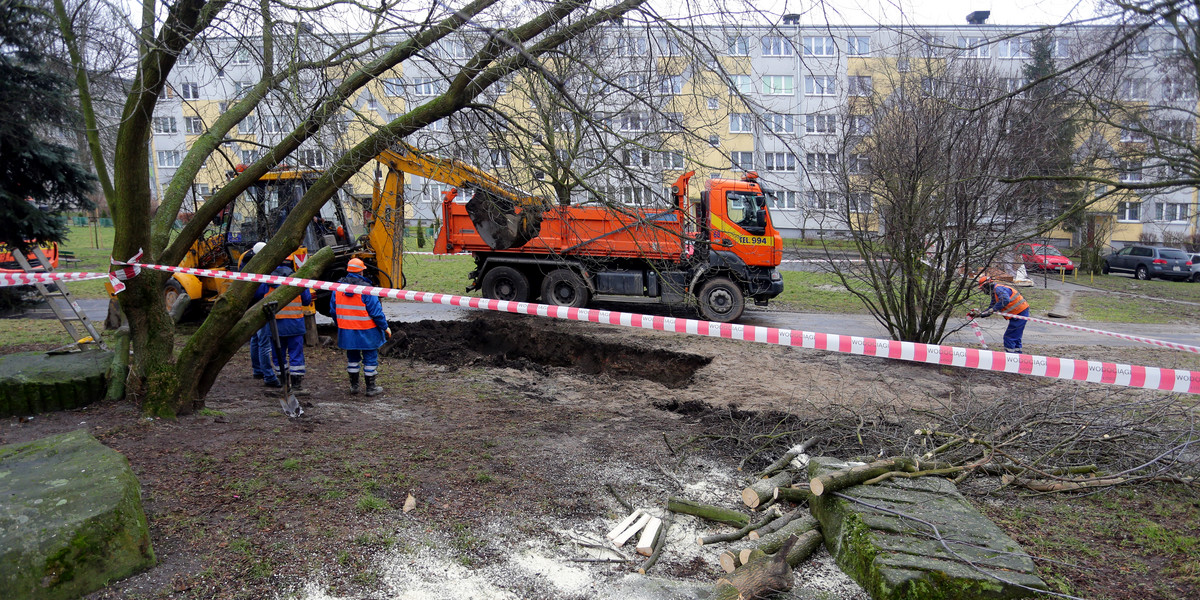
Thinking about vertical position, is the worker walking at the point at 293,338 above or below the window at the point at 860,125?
below

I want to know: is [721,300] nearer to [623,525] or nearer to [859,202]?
[859,202]

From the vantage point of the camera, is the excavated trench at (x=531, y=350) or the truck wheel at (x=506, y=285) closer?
the excavated trench at (x=531, y=350)

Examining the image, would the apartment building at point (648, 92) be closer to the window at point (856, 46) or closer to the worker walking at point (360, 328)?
the window at point (856, 46)

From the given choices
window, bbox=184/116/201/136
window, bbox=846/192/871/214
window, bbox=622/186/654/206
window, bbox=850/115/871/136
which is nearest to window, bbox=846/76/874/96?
window, bbox=850/115/871/136

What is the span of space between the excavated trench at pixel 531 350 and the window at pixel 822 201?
248 centimetres

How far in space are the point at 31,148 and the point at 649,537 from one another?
11.1m

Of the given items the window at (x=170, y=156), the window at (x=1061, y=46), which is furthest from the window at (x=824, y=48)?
the window at (x=170, y=156)

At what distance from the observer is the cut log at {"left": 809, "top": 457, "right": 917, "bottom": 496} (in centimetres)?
371

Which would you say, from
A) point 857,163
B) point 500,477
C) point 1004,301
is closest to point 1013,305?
point 1004,301

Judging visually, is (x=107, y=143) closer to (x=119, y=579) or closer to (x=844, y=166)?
(x=119, y=579)

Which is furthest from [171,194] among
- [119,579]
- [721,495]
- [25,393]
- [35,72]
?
[35,72]

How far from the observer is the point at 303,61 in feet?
18.7

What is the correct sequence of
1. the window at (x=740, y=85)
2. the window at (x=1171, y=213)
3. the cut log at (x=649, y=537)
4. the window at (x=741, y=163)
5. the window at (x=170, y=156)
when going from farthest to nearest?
1. the window at (x=1171, y=213)
2. the window at (x=170, y=156)
3. the window at (x=741, y=163)
4. the window at (x=740, y=85)
5. the cut log at (x=649, y=537)

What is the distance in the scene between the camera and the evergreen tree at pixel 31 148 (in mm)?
9070
